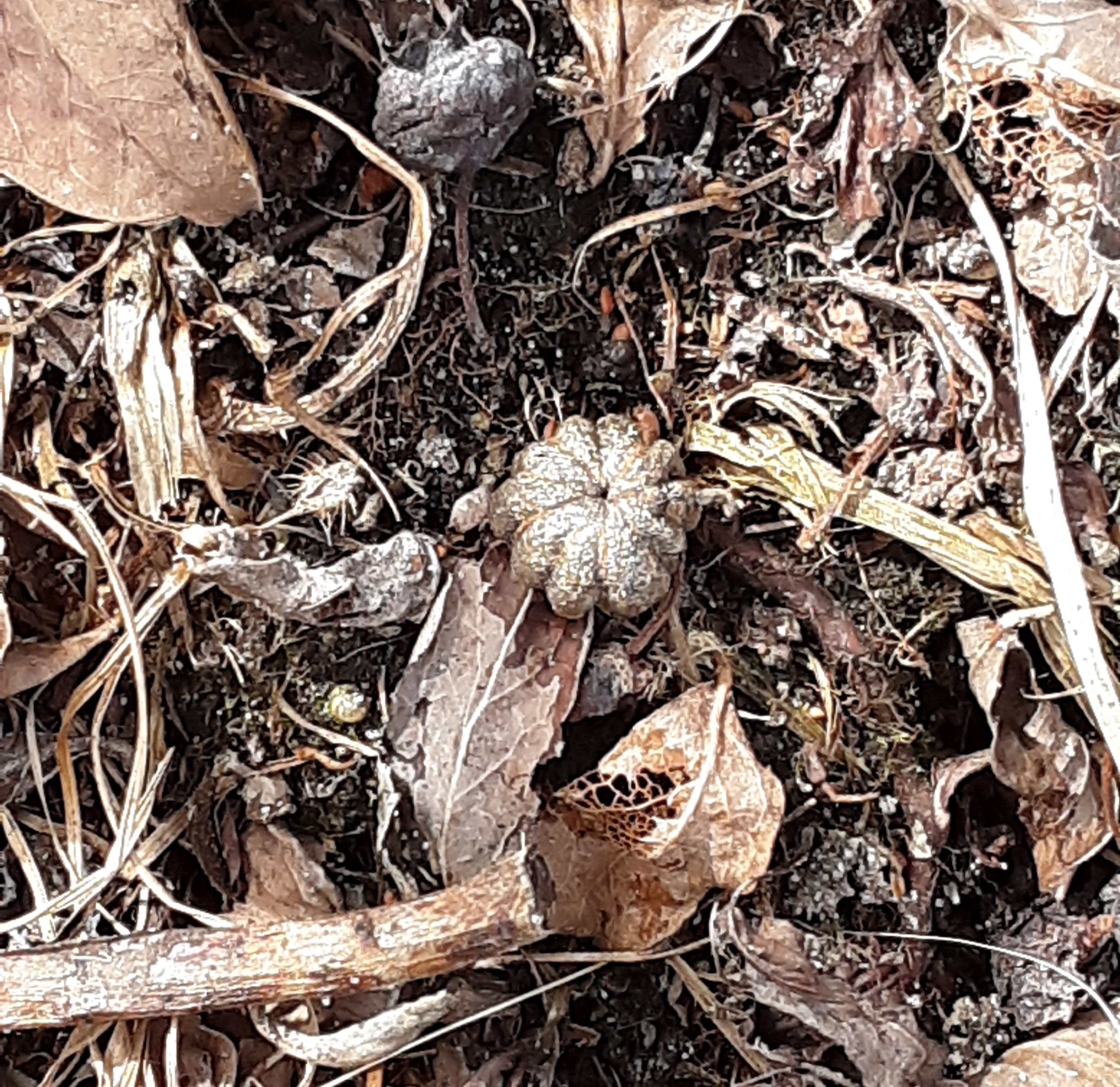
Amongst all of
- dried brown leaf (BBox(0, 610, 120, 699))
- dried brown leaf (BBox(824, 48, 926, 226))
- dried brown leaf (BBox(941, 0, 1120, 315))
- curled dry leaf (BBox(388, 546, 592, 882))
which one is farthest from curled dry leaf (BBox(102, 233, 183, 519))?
dried brown leaf (BBox(941, 0, 1120, 315))

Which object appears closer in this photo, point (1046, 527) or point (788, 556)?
point (1046, 527)

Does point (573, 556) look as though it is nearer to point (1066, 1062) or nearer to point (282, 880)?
point (282, 880)

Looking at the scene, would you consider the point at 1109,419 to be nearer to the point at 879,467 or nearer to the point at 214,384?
the point at 879,467

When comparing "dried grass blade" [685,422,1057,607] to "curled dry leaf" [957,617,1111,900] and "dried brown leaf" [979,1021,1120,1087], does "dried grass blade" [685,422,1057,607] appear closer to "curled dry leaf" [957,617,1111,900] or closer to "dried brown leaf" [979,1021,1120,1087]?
"curled dry leaf" [957,617,1111,900]

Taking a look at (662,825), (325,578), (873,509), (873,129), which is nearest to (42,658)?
Result: (325,578)

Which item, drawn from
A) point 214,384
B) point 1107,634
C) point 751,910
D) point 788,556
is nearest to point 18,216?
point 214,384

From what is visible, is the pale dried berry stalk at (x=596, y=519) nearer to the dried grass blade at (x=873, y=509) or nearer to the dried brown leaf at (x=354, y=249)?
the dried grass blade at (x=873, y=509)
